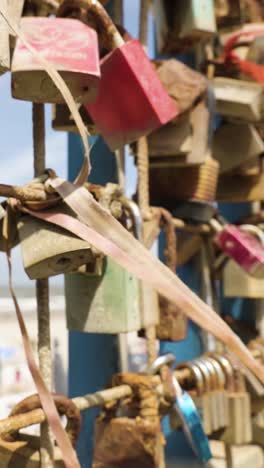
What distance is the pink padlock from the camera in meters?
1.08

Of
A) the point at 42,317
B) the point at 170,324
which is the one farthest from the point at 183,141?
the point at 42,317

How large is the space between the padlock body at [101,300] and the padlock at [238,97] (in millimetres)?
672

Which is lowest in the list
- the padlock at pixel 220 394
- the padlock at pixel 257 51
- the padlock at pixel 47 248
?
the padlock at pixel 220 394

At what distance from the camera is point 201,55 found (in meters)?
1.50

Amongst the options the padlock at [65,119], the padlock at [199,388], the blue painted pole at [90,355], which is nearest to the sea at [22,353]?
the blue painted pole at [90,355]

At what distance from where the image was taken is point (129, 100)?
629mm

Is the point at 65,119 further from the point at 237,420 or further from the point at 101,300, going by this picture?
the point at 237,420

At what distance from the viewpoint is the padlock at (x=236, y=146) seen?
143 centimetres

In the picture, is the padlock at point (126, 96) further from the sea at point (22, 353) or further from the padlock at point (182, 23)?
the sea at point (22, 353)

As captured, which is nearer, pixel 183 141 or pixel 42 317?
pixel 42 317

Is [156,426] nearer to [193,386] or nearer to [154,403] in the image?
[154,403]

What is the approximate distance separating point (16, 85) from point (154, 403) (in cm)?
40

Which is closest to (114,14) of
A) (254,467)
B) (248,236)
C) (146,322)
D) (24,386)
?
(248,236)

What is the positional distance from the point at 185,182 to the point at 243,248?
21cm
